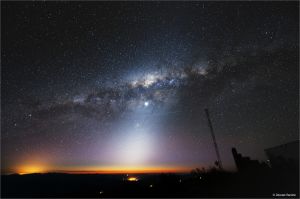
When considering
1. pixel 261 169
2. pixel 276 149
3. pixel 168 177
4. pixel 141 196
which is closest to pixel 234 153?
pixel 261 169

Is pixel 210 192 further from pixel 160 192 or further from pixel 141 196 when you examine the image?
pixel 141 196

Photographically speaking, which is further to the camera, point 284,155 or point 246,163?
point 284,155

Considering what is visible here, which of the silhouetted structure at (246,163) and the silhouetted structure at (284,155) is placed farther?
the silhouetted structure at (284,155)

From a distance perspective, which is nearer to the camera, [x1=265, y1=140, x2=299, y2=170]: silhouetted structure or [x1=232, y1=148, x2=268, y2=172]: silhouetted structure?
[x1=232, y1=148, x2=268, y2=172]: silhouetted structure
